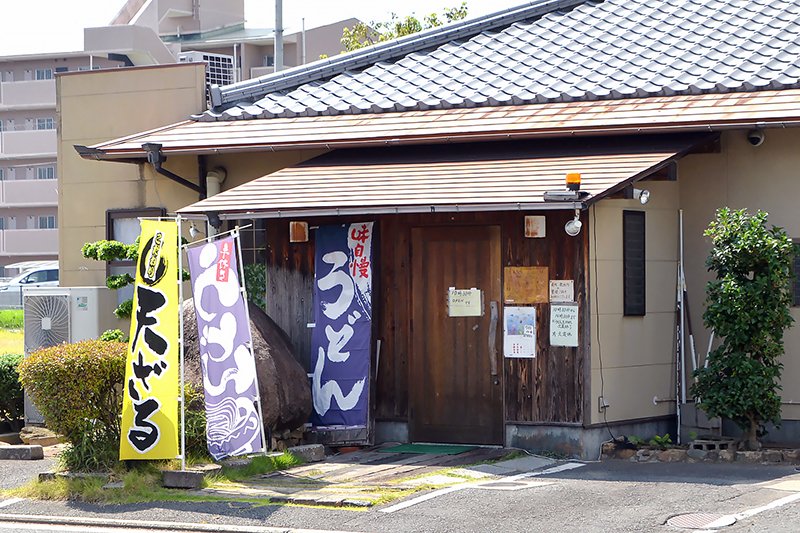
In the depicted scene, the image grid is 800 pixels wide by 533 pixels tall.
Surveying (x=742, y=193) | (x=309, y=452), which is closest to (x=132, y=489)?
(x=309, y=452)

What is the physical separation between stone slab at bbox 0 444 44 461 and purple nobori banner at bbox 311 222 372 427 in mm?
3119

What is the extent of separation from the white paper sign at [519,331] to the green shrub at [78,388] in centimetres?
420

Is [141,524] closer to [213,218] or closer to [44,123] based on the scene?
[213,218]

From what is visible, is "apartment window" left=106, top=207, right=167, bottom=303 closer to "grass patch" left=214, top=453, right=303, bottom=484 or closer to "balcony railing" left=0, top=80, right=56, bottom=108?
"grass patch" left=214, top=453, right=303, bottom=484

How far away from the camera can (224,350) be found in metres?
11.8

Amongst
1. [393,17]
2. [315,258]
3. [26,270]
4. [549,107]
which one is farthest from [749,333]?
[26,270]

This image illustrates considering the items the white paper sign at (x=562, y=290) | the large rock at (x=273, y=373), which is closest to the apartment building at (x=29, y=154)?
the large rock at (x=273, y=373)

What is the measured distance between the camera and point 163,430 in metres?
11.3

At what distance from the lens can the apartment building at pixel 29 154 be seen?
53.6 m

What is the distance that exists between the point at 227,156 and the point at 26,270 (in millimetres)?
34989

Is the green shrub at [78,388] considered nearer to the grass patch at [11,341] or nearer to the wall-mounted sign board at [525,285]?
the wall-mounted sign board at [525,285]

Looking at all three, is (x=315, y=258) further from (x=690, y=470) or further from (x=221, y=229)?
(x=690, y=470)

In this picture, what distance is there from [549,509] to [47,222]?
158 feet

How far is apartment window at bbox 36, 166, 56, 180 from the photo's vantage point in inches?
2131
